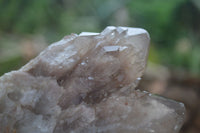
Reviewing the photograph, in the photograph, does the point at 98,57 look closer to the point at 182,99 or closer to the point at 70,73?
the point at 70,73

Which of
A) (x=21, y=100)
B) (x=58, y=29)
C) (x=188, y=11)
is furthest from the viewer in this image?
(x=58, y=29)

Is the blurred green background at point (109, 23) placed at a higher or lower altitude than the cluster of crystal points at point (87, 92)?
lower

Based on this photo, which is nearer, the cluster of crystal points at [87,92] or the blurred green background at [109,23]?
the cluster of crystal points at [87,92]

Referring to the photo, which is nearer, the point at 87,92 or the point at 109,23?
the point at 87,92

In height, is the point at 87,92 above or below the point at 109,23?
above

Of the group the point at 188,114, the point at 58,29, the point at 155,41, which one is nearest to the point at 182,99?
the point at 188,114
